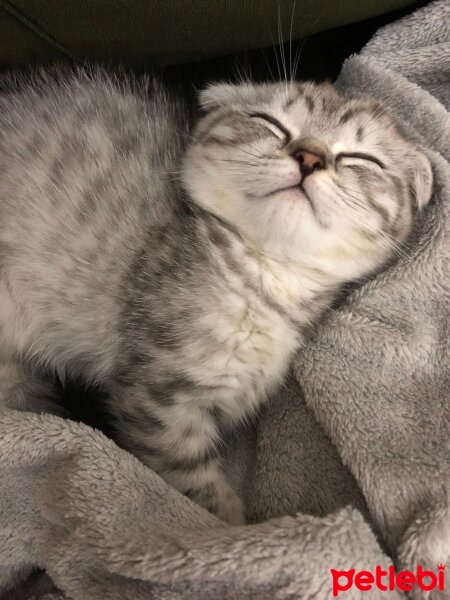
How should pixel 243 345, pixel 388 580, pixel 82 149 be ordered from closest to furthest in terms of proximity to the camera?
pixel 388 580 < pixel 243 345 < pixel 82 149

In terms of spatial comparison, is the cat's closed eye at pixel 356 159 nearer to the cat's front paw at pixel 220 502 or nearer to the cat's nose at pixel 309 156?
the cat's nose at pixel 309 156

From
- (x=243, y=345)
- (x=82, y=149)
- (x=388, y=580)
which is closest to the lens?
(x=388, y=580)

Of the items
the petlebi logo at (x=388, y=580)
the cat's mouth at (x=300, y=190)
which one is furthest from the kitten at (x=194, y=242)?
the petlebi logo at (x=388, y=580)

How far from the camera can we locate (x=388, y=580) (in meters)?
0.71

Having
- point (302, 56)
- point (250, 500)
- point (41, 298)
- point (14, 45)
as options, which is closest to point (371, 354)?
point (250, 500)

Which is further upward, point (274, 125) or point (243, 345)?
point (274, 125)

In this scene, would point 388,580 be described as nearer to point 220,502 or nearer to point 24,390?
point 220,502

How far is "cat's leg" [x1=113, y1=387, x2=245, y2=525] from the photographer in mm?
925

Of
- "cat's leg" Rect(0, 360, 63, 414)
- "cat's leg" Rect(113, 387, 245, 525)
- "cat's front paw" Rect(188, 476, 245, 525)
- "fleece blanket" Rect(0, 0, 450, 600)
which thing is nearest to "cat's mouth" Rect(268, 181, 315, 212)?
"fleece blanket" Rect(0, 0, 450, 600)

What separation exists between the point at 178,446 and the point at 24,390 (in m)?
0.38

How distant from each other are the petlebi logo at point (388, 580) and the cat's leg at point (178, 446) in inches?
10.5

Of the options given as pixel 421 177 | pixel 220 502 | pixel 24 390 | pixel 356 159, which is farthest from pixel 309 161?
pixel 24 390

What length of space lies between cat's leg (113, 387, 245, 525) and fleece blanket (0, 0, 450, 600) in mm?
57

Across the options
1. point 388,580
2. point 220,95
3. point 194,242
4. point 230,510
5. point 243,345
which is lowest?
point 230,510
